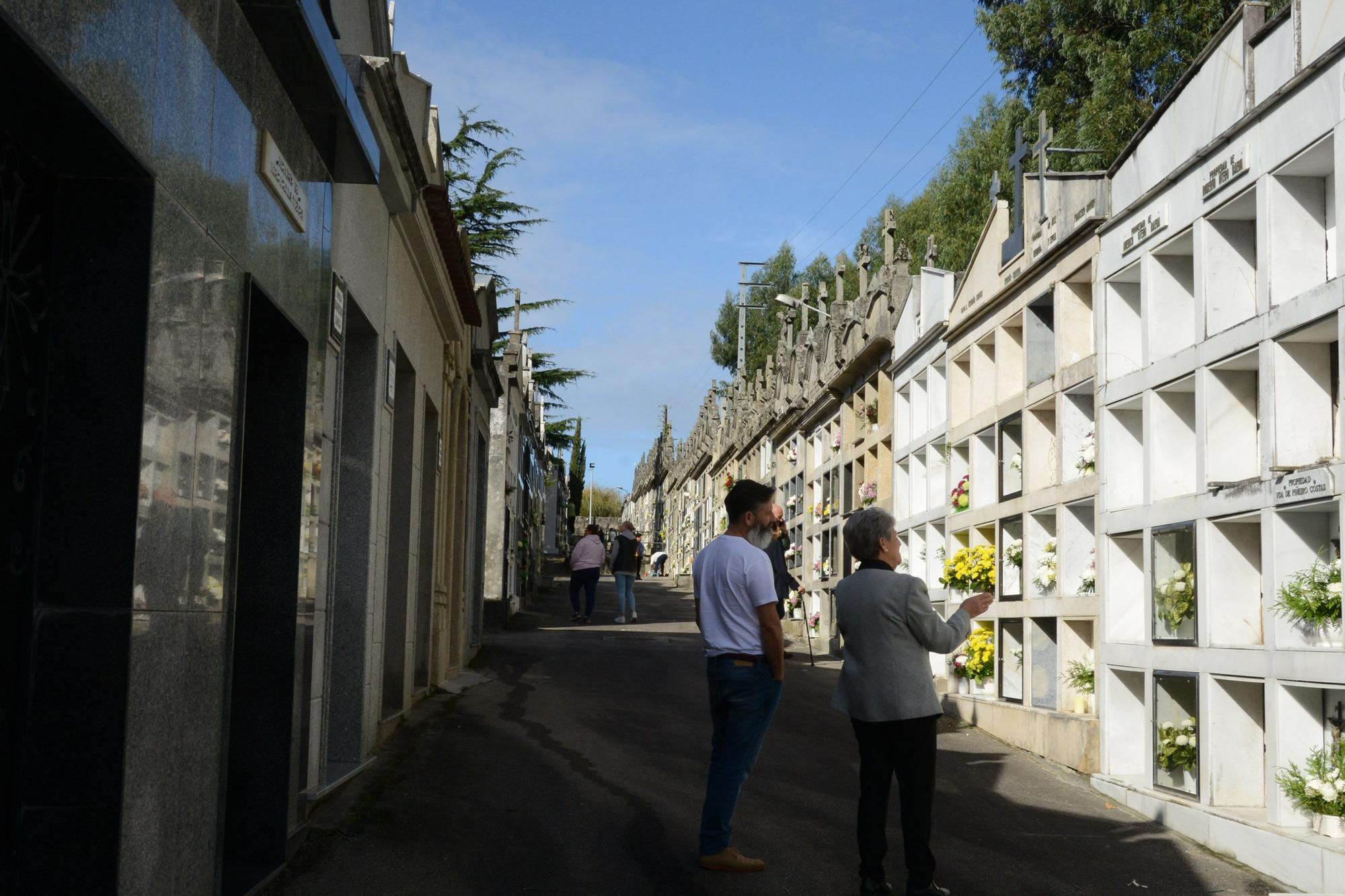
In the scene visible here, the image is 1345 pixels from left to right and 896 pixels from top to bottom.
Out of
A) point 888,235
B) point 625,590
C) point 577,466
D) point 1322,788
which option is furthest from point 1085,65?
point 577,466

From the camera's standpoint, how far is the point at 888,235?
1775 cm

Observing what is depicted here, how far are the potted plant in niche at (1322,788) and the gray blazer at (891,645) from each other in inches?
96.2

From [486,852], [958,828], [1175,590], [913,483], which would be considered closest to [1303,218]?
[1175,590]

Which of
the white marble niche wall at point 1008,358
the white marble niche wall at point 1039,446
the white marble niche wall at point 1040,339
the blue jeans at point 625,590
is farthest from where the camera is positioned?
the blue jeans at point 625,590

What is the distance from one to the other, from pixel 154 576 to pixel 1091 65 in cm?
2137

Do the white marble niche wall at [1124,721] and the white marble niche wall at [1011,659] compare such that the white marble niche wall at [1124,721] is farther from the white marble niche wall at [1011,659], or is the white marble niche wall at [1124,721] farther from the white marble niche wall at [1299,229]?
the white marble niche wall at [1299,229]

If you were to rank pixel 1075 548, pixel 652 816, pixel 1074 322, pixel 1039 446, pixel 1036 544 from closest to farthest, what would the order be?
pixel 652 816, pixel 1075 548, pixel 1074 322, pixel 1036 544, pixel 1039 446

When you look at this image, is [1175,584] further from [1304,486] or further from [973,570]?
[973,570]

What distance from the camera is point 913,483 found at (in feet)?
50.1

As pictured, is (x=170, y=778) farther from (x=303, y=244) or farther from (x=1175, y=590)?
(x=1175, y=590)

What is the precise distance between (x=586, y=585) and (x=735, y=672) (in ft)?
50.4

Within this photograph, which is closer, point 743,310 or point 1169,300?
point 1169,300

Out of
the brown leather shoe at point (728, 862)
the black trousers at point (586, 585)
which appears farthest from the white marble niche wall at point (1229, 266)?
the black trousers at point (586, 585)

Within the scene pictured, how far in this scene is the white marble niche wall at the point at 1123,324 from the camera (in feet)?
31.7
